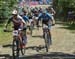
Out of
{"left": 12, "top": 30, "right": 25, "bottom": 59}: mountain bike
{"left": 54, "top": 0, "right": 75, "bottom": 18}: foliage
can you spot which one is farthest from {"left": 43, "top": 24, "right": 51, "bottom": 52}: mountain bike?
{"left": 54, "top": 0, "right": 75, "bottom": 18}: foliage

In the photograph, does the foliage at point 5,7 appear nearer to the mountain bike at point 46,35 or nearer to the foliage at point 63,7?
the foliage at point 63,7

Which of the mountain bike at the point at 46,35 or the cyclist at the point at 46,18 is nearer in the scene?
the mountain bike at the point at 46,35

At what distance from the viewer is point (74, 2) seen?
136 feet

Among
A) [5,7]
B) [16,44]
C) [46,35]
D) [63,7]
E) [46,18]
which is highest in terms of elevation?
[46,18]

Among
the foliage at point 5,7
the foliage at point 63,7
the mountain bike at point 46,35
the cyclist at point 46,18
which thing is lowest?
the foliage at point 63,7

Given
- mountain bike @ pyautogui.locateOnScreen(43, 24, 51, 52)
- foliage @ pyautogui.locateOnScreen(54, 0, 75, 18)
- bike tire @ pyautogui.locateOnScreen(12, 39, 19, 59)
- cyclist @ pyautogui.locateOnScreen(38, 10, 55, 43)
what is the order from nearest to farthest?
bike tire @ pyautogui.locateOnScreen(12, 39, 19, 59) → mountain bike @ pyautogui.locateOnScreen(43, 24, 51, 52) → cyclist @ pyautogui.locateOnScreen(38, 10, 55, 43) → foliage @ pyautogui.locateOnScreen(54, 0, 75, 18)

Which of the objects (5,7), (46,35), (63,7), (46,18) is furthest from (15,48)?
(63,7)

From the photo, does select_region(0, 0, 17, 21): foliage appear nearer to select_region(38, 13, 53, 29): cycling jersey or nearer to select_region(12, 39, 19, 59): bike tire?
select_region(38, 13, 53, 29): cycling jersey

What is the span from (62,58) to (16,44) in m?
1.98

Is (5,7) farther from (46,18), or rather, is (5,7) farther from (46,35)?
(46,35)

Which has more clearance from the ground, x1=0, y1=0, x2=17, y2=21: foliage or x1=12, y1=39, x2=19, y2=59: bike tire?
x1=12, y1=39, x2=19, y2=59: bike tire

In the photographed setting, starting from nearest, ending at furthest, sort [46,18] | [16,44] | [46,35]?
[16,44]
[46,35]
[46,18]

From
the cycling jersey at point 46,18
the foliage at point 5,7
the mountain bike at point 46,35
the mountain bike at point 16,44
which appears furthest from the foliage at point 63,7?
the mountain bike at point 16,44

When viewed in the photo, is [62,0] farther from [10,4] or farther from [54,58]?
[54,58]
